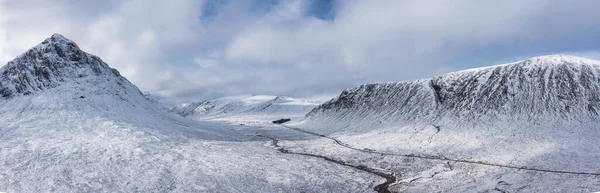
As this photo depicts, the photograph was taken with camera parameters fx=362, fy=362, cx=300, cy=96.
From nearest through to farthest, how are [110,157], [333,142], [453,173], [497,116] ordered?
[110,157] < [453,173] < [333,142] < [497,116]

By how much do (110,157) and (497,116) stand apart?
51052mm

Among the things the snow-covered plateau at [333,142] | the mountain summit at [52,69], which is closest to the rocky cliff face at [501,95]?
the snow-covered plateau at [333,142]

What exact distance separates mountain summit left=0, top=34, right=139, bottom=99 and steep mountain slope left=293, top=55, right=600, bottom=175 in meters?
45.5

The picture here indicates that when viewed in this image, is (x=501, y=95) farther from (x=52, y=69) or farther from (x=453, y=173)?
(x=52, y=69)

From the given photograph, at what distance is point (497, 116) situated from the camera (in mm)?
53906

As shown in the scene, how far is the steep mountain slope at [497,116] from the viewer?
124ft

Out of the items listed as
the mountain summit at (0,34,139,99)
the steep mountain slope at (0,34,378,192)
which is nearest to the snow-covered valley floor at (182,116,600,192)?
the steep mountain slope at (0,34,378,192)

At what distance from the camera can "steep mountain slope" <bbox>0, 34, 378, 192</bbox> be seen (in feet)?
82.4

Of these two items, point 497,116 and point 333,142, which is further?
point 497,116

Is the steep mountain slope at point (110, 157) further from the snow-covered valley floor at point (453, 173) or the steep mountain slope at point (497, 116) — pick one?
the steep mountain slope at point (497, 116)

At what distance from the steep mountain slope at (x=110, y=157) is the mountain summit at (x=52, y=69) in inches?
14.1

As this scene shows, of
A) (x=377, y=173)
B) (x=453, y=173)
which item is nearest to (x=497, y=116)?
(x=453, y=173)

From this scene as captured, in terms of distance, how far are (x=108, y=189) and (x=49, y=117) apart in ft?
80.4

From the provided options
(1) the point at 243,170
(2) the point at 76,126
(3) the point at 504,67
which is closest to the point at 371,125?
(3) the point at 504,67
